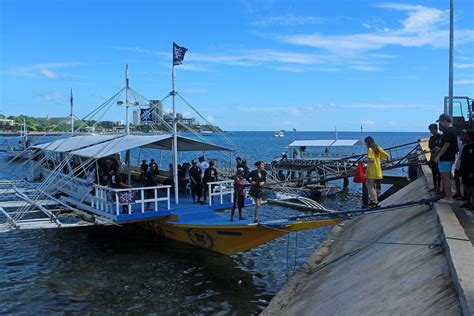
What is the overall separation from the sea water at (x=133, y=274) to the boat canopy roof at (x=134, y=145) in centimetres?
342

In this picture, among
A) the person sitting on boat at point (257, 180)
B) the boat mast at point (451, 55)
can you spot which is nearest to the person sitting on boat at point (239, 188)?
the person sitting on boat at point (257, 180)

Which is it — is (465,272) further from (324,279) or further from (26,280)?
(26,280)

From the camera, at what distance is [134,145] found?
48.7 feet

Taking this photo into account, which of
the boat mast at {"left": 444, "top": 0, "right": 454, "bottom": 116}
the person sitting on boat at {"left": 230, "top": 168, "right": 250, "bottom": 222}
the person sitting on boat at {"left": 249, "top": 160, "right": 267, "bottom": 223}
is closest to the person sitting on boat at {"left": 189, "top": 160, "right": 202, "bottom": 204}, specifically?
the person sitting on boat at {"left": 230, "top": 168, "right": 250, "bottom": 222}

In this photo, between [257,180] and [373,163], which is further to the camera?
[257,180]

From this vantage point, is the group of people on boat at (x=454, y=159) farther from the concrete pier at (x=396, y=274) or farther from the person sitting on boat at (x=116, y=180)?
the person sitting on boat at (x=116, y=180)

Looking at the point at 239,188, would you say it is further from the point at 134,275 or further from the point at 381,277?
the point at 381,277

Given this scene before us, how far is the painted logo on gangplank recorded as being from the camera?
44.2ft

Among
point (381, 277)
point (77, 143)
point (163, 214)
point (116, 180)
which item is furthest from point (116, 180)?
point (381, 277)

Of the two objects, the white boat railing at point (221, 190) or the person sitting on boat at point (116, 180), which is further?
the white boat railing at point (221, 190)

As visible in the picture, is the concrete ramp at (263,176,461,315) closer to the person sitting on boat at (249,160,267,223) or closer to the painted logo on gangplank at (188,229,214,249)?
the person sitting on boat at (249,160,267,223)

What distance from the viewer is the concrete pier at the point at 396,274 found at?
535cm

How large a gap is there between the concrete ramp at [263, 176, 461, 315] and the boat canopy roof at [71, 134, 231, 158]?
6888 mm

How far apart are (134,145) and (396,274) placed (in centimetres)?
1039
